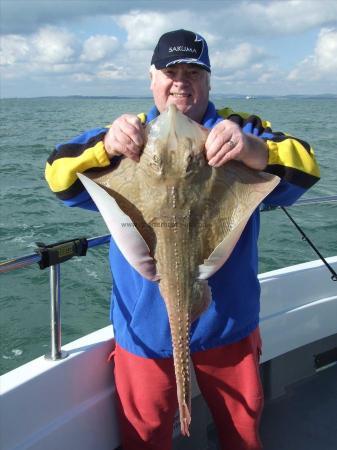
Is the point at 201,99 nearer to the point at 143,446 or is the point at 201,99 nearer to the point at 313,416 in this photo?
the point at 143,446

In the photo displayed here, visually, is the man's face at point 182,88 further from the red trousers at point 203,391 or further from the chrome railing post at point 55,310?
the red trousers at point 203,391

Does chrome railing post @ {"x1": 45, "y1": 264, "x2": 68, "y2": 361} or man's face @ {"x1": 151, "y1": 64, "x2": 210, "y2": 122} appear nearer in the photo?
man's face @ {"x1": 151, "y1": 64, "x2": 210, "y2": 122}

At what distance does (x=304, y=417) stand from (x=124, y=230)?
2.55 meters

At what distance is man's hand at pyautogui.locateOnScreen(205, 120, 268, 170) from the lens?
6.75 feet

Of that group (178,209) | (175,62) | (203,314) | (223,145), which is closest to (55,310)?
(203,314)

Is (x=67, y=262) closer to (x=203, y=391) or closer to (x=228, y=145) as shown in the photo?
(x=203, y=391)

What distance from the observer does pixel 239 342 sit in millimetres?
2592

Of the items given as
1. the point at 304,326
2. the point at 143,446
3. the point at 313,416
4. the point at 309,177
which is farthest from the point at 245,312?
the point at 313,416

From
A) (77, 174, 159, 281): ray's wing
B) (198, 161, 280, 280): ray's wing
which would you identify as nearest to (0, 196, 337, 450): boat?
(77, 174, 159, 281): ray's wing

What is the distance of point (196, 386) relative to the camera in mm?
3262

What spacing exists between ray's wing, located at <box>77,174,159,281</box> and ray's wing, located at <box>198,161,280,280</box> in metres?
0.26

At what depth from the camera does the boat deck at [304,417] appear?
353 centimetres

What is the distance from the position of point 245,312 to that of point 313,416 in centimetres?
177

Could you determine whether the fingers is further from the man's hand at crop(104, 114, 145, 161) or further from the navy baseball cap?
the navy baseball cap
